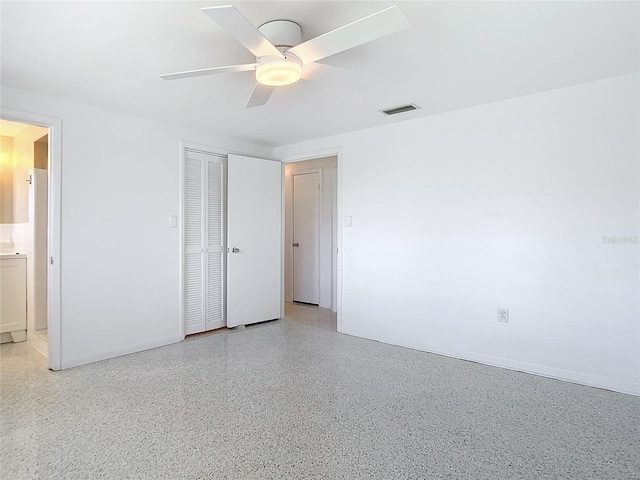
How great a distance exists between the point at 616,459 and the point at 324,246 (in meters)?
4.19

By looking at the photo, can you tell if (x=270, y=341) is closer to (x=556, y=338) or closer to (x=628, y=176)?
(x=556, y=338)

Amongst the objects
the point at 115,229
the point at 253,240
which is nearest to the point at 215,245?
the point at 253,240

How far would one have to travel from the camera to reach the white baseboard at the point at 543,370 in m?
2.60

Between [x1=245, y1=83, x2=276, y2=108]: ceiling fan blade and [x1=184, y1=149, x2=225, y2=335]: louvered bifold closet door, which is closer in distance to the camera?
[x1=245, y1=83, x2=276, y2=108]: ceiling fan blade

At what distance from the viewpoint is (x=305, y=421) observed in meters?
2.18

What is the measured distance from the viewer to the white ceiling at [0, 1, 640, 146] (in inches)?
71.1

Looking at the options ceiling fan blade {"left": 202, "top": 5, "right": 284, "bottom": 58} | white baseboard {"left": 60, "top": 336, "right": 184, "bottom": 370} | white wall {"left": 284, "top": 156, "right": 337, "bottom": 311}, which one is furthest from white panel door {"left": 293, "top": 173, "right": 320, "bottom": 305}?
ceiling fan blade {"left": 202, "top": 5, "right": 284, "bottom": 58}

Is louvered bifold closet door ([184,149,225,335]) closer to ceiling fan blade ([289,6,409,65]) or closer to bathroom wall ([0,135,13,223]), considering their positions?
bathroom wall ([0,135,13,223])

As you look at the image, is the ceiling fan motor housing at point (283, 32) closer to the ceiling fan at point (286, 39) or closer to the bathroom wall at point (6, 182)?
the ceiling fan at point (286, 39)

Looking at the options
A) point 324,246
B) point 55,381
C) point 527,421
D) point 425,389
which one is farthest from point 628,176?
point 55,381

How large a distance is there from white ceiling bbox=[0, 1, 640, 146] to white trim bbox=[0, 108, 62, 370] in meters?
0.38

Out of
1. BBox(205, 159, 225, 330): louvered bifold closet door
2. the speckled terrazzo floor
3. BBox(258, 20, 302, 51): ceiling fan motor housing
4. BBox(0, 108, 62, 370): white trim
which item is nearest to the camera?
the speckled terrazzo floor

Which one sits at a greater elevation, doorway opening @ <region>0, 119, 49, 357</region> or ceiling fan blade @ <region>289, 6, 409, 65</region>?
ceiling fan blade @ <region>289, 6, 409, 65</region>

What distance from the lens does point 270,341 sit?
150 inches
